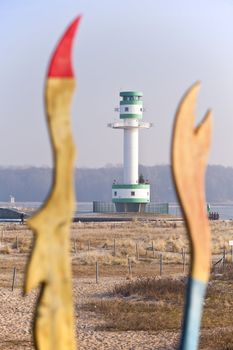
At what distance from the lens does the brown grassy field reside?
1397 centimetres

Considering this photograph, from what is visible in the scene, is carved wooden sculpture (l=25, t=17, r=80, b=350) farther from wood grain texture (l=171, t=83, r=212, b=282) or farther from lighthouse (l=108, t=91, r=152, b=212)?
lighthouse (l=108, t=91, r=152, b=212)

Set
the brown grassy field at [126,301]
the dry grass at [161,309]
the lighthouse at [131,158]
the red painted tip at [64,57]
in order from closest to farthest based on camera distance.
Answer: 1. the red painted tip at [64,57]
2. the brown grassy field at [126,301]
3. the dry grass at [161,309]
4. the lighthouse at [131,158]

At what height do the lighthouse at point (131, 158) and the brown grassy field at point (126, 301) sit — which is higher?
the lighthouse at point (131, 158)

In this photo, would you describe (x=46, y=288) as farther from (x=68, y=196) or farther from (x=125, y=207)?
(x=125, y=207)

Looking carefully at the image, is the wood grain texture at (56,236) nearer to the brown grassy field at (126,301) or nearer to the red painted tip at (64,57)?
the red painted tip at (64,57)

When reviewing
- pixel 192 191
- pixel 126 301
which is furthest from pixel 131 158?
pixel 192 191

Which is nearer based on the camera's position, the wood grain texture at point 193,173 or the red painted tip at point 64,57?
the red painted tip at point 64,57

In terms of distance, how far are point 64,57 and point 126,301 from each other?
12.3 meters

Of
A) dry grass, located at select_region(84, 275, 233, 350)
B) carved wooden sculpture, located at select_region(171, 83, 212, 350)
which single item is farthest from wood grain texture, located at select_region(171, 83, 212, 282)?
dry grass, located at select_region(84, 275, 233, 350)

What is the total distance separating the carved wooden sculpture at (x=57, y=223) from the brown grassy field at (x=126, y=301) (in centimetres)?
749

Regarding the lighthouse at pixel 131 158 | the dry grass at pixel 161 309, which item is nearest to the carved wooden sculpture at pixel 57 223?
the dry grass at pixel 161 309

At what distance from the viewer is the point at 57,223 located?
6047mm

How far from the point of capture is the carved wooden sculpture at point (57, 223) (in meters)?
5.92

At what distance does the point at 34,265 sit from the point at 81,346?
7.89 meters
